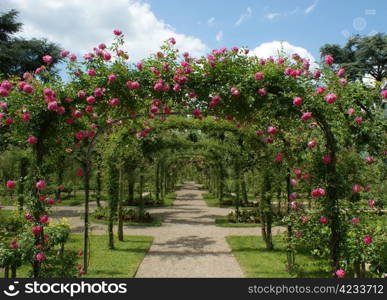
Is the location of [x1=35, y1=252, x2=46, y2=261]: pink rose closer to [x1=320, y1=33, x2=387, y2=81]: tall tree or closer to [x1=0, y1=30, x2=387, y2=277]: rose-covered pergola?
[x1=0, y1=30, x2=387, y2=277]: rose-covered pergola

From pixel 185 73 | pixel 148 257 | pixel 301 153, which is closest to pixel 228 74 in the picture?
pixel 185 73

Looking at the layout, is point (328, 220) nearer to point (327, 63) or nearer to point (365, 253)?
point (365, 253)

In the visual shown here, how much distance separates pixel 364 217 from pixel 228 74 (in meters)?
2.72

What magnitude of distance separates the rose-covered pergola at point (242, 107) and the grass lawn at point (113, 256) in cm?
226

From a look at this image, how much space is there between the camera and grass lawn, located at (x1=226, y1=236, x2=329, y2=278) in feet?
22.9

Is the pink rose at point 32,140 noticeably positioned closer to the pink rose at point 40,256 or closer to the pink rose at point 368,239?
the pink rose at point 40,256

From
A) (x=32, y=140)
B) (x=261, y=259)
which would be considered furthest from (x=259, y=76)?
(x=261, y=259)

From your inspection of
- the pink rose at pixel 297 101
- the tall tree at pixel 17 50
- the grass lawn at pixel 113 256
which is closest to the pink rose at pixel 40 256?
the grass lawn at pixel 113 256

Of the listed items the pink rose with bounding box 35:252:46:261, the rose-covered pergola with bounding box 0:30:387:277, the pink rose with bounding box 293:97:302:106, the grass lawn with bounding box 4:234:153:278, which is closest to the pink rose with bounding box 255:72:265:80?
the rose-covered pergola with bounding box 0:30:387:277

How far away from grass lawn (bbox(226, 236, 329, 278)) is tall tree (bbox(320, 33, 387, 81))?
11951 millimetres

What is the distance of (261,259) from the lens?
821 centimetres

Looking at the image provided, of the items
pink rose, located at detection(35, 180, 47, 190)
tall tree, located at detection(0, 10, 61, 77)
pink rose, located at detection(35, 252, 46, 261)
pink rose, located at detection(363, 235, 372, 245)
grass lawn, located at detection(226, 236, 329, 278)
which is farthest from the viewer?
tall tree, located at detection(0, 10, 61, 77)

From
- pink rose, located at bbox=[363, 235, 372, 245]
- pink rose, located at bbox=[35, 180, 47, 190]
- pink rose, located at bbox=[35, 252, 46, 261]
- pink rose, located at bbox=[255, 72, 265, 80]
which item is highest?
pink rose, located at bbox=[255, 72, 265, 80]

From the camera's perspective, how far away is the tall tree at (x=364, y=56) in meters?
18.5
